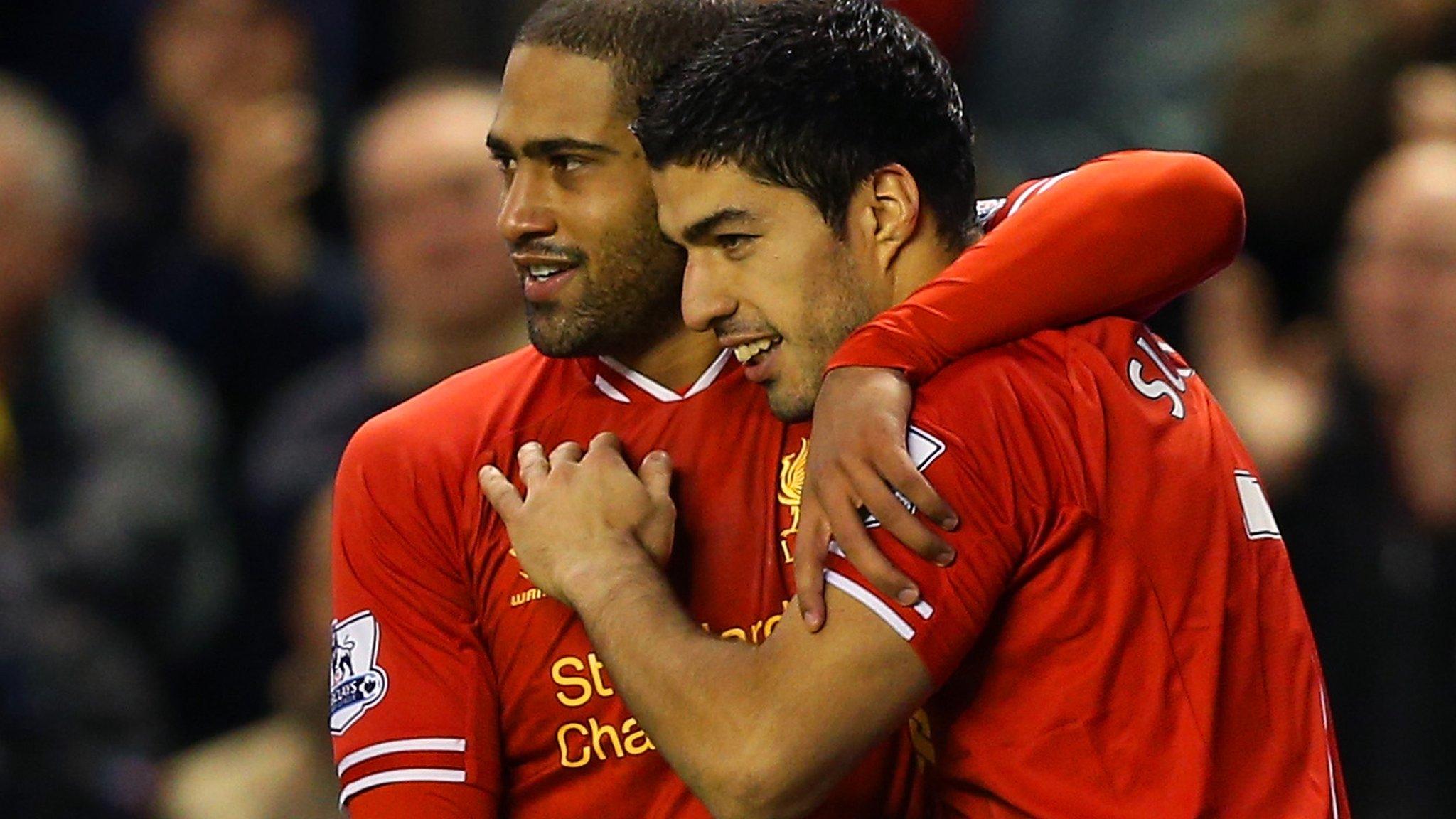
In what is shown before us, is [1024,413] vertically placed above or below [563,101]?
below

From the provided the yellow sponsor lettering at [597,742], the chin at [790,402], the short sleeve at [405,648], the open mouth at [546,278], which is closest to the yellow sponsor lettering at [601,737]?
the yellow sponsor lettering at [597,742]

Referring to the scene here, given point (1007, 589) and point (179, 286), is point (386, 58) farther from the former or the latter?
point (1007, 589)

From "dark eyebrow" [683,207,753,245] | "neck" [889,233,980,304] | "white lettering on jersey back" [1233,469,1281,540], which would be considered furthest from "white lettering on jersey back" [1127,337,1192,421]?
"dark eyebrow" [683,207,753,245]

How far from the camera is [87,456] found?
5766 millimetres

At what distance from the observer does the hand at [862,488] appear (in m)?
2.62

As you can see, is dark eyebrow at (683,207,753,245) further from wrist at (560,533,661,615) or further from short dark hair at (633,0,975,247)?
wrist at (560,533,661,615)

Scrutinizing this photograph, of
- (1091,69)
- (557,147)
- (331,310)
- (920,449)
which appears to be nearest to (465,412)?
(557,147)

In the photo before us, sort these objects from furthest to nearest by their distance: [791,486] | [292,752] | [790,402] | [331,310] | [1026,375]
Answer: [331,310] < [292,752] < [791,486] < [790,402] < [1026,375]

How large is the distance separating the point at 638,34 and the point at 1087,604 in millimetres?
955

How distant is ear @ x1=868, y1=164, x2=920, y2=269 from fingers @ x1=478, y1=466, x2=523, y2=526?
1.79 feet

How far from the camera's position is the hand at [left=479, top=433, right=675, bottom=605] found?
9.44 feet

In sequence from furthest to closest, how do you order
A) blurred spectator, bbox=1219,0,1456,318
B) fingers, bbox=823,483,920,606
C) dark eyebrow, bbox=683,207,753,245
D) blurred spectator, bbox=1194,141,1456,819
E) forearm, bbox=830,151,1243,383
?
blurred spectator, bbox=1219,0,1456,318, blurred spectator, bbox=1194,141,1456,819, dark eyebrow, bbox=683,207,753,245, forearm, bbox=830,151,1243,383, fingers, bbox=823,483,920,606

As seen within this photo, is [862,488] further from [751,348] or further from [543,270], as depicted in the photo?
[543,270]

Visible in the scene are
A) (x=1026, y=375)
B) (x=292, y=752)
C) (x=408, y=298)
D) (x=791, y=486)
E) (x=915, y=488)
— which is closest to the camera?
(x=915, y=488)
